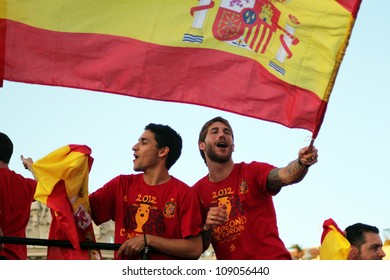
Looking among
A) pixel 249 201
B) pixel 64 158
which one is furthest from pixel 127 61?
pixel 249 201

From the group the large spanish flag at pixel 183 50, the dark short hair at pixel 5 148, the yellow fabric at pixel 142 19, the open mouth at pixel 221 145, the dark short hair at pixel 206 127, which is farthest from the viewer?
the dark short hair at pixel 206 127

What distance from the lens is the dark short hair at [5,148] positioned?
802cm

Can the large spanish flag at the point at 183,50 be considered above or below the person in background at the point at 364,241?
above

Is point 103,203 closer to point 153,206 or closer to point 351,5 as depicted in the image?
point 153,206

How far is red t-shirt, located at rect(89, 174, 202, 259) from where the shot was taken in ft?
24.3

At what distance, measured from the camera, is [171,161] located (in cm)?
793

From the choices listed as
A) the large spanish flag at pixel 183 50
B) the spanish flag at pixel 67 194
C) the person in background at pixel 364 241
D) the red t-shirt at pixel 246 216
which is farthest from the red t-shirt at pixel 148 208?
the person in background at pixel 364 241

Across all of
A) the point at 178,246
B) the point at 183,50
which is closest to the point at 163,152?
the point at 183,50

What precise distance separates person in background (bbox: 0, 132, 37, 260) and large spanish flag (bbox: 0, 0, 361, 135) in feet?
2.24

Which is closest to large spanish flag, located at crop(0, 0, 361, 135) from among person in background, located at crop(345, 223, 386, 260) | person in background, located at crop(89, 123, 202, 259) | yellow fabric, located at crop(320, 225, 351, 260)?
person in background, located at crop(89, 123, 202, 259)

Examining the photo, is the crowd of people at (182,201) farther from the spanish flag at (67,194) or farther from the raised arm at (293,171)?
the spanish flag at (67,194)

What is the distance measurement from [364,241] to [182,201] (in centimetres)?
238

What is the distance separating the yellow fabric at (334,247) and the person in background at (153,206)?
1.53 metres

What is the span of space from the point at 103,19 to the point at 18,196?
5.13 ft
